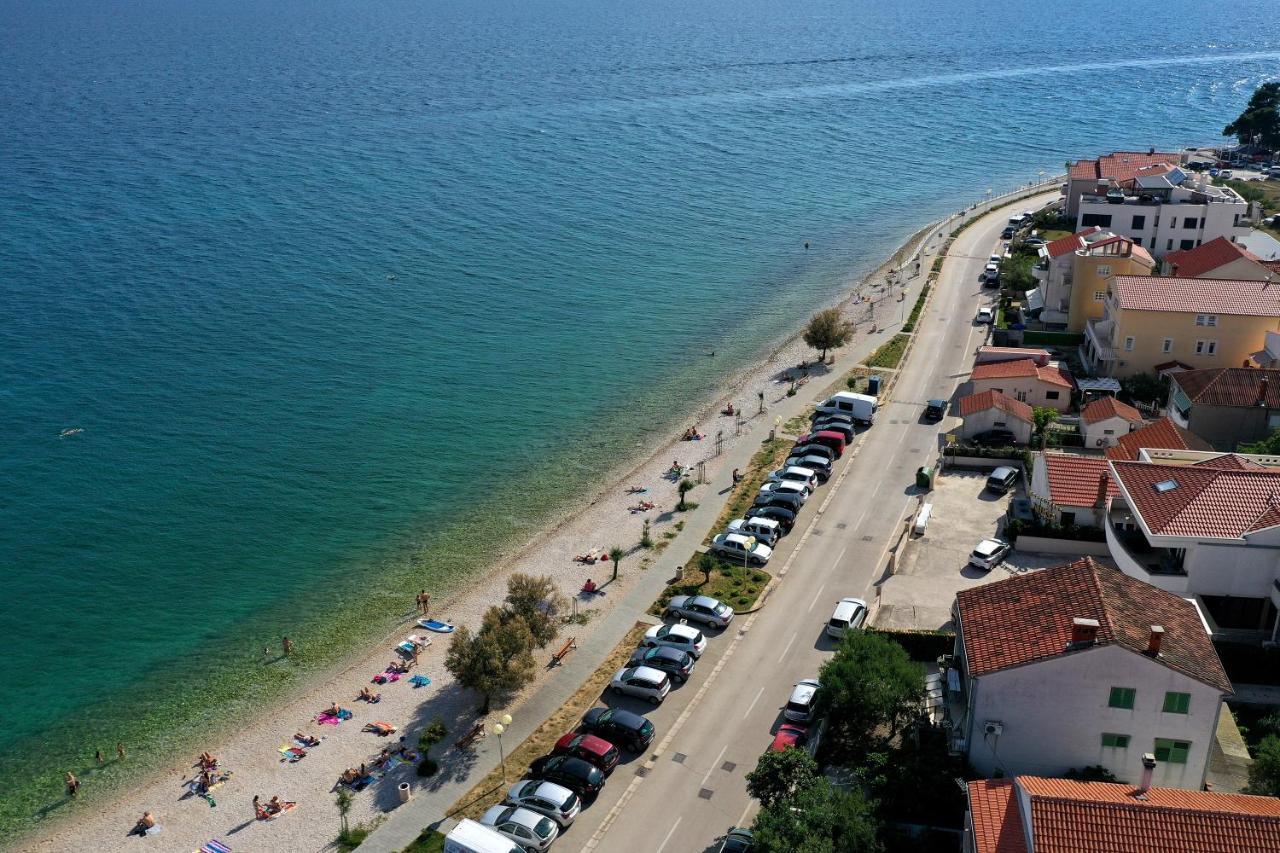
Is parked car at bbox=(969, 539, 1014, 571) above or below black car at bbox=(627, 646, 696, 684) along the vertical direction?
above

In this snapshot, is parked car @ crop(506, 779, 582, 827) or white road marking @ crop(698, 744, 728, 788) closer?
parked car @ crop(506, 779, 582, 827)

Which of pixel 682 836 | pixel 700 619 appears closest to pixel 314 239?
pixel 700 619

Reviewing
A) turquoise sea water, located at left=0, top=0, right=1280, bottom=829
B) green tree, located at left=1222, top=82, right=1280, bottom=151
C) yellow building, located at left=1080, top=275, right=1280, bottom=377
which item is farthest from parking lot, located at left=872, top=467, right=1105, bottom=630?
green tree, located at left=1222, top=82, right=1280, bottom=151

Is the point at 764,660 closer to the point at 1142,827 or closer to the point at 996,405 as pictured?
the point at 1142,827

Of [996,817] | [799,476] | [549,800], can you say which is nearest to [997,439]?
[799,476]

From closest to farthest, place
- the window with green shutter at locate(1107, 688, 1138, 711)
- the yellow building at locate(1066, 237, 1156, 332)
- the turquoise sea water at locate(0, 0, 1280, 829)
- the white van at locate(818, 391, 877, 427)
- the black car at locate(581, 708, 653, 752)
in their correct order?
the window with green shutter at locate(1107, 688, 1138, 711) → the black car at locate(581, 708, 653, 752) → the turquoise sea water at locate(0, 0, 1280, 829) → the white van at locate(818, 391, 877, 427) → the yellow building at locate(1066, 237, 1156, 332)

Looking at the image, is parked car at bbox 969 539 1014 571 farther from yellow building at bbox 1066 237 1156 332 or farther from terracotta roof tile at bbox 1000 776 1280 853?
yellow building at bbox 1066 237 1156 332
